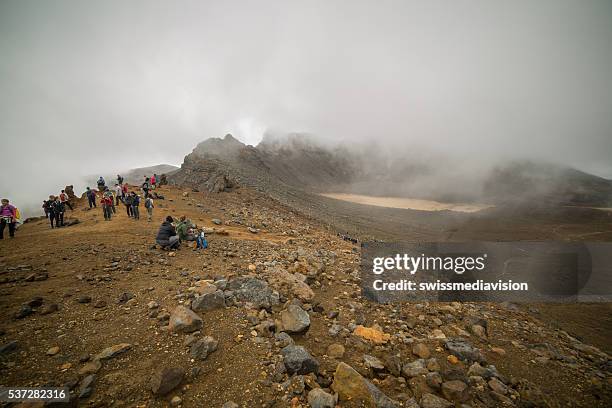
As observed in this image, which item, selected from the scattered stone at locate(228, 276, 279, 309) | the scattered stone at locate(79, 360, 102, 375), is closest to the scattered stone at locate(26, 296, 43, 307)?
the scattered stone at locate(79, 360, 102, 375)

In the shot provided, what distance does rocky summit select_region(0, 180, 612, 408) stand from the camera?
4.54 metres

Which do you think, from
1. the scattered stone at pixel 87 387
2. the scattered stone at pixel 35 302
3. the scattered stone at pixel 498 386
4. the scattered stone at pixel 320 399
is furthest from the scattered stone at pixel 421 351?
the scattered stone at pixel 35 302

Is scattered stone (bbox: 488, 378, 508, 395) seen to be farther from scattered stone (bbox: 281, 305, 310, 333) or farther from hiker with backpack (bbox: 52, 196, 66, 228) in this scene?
hiker with backpack (bbox: 52, 196, 66, 228)

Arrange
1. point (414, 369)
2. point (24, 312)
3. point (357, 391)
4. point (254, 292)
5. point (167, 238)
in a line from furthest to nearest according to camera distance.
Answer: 1. point (167, 238)
2. point (254, 292)
3. point (24, 312)
4. point (414, 369)
5. point (357, 391)

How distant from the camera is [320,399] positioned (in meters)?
4.30

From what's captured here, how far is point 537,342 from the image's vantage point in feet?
26.6

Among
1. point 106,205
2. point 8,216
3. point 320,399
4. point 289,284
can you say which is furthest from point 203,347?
point 106,205

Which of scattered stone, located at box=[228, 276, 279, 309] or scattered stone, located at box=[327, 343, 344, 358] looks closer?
scattered stone, located at box=[327, 343, 344, 358]

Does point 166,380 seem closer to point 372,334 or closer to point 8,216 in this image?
Answer: point 372,334

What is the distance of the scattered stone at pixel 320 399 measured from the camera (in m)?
4.25

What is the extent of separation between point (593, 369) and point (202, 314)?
10626mm

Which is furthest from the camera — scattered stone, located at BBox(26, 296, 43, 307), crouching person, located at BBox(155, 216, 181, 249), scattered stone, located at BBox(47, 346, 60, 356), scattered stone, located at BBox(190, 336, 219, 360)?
crouching person, located at BBox(155, 216, 181, 249)

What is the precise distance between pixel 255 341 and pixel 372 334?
2.96m

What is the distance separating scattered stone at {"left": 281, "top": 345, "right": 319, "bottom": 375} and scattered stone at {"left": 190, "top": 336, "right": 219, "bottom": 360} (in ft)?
4.80
